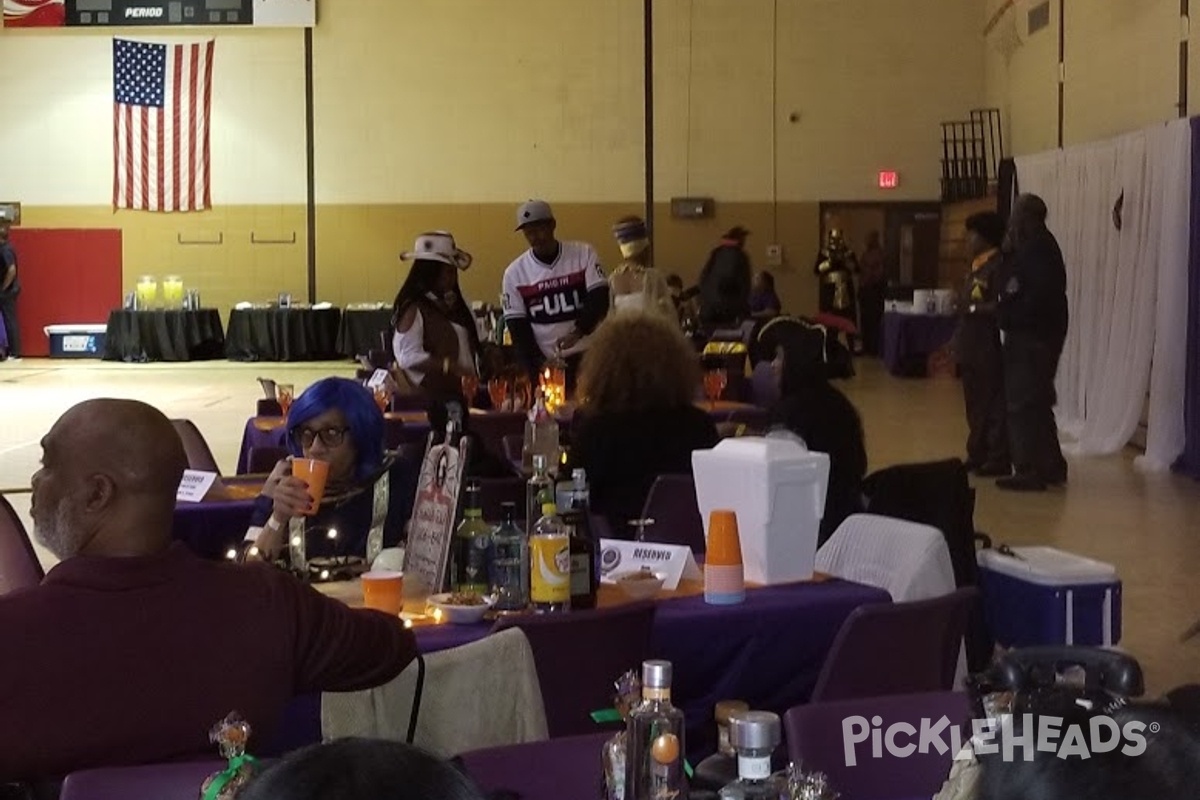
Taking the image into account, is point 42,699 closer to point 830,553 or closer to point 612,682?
point 612,682

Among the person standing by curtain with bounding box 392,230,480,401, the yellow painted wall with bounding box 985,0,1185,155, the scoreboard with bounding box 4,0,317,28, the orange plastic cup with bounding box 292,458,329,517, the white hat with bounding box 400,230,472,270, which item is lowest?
the orange plastic cup with bounding box 292,458,329,517

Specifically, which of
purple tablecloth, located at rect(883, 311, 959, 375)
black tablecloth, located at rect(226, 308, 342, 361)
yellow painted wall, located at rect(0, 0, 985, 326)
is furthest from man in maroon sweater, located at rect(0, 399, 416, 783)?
yellow painted wall, located at rect(0, 0, 985, 326)

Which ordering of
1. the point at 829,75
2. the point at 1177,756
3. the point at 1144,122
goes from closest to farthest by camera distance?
the point at 1177,756
the point at 1144,122
the point at 829,75

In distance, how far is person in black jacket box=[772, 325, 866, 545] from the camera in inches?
186

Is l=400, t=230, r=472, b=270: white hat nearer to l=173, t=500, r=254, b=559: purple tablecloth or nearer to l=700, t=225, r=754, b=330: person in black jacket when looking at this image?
l=173, t=500, r=254, b=559: purple tablecloth

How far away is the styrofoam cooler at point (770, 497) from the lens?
3.58m

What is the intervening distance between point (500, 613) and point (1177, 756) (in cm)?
243

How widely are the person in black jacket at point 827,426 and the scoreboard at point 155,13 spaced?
15.4m

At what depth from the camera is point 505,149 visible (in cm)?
1942

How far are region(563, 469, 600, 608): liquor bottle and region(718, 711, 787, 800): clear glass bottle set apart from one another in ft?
5.06

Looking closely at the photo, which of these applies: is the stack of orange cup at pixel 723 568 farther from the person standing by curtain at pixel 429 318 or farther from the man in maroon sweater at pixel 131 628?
the person standing by curtain at pixel 429 318

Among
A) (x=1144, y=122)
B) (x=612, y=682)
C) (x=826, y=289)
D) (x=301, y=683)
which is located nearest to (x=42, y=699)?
(x=301, y=683)

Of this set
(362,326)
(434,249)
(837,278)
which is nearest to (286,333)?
(362,326)

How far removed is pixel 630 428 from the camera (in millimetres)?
4812
